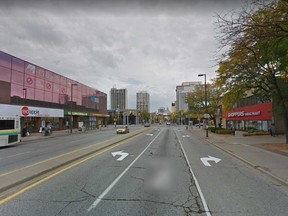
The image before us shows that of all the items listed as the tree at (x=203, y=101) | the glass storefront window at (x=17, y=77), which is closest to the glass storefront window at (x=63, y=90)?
the glass storefront window at (x=17, y=77)

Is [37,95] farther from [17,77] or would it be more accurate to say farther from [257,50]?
[257,50]

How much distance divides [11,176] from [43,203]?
315 centimetres

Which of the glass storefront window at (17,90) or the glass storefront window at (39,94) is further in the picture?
the glass storefront window at (39,94)

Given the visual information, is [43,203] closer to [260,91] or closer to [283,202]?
[283,202]

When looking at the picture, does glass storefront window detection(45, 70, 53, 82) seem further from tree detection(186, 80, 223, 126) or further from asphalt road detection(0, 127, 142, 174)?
tree detection(186, 80, 223, 126)

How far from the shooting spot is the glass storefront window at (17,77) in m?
36.0

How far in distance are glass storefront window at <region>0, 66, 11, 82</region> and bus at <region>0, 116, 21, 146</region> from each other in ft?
53.3

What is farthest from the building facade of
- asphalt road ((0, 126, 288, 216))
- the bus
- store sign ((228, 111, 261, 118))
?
store sign ((228, 111, 261, 118))

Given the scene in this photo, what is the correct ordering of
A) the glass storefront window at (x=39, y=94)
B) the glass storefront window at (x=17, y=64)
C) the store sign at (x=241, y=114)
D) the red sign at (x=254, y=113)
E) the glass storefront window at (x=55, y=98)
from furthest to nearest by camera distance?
1. the glass storefront window at (x=55, y=98)
2. the glass storefront window at (x=39, y=94)
3. the store sign at (x=241, y=114)
4. the glass storefront window at (x=17, y=64)
5. the red sign at (x=254, y=113)

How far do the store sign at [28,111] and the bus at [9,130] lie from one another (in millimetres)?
11964

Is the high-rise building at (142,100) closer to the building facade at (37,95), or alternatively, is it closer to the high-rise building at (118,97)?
the high-rise building at (118,97)

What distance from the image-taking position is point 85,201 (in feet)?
18.7

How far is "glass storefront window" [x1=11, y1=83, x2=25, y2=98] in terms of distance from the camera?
35819mm

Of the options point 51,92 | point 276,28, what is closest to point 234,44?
point 276,28
